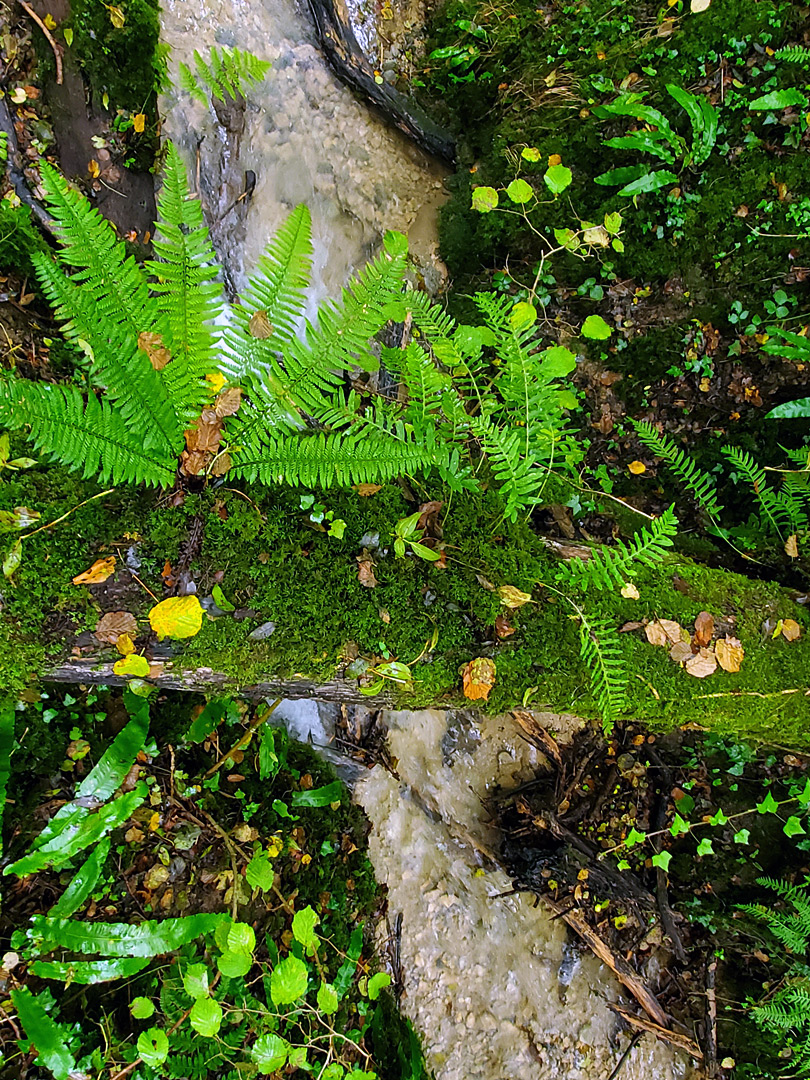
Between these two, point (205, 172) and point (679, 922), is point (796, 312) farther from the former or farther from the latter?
point (679, 922)

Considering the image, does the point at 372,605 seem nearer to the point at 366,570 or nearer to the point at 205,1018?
the point at 366,570

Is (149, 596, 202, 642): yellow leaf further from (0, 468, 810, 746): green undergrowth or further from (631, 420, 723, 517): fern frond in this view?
(631, 420, 723, 517): fern frond

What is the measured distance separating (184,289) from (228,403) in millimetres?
396

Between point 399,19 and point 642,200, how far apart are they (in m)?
2.00

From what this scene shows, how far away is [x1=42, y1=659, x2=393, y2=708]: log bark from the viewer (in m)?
2.11

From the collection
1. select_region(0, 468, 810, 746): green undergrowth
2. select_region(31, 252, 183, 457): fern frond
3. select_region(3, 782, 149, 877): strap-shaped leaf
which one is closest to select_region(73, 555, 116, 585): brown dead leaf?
select_region(0, 468, 810, 746): green undergrowth

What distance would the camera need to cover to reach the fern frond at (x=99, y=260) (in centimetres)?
190

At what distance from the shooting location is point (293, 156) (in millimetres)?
3580

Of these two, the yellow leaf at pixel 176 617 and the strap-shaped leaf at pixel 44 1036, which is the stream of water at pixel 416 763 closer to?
the yellow leaf at pixel 176 617

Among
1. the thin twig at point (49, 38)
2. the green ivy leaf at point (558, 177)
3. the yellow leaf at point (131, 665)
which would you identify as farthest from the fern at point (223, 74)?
the yellow leaf at point (131, 665)

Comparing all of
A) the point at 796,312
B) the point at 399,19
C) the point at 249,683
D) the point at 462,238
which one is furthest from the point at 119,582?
the point at 399,19

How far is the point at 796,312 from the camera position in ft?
10.8

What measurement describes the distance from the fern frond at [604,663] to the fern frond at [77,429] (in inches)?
66.9

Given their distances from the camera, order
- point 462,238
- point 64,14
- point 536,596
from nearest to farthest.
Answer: point 536,596 → point 64,14 → point 462,238
